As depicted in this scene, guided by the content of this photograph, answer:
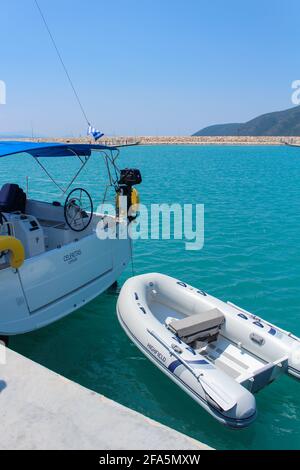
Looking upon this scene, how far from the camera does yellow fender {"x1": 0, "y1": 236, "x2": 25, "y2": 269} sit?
4549 mm

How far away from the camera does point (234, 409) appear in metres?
3.85

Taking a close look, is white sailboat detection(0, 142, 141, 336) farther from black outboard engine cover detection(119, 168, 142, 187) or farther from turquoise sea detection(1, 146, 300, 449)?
turquoise sea detection(1, 146, 300, 449)

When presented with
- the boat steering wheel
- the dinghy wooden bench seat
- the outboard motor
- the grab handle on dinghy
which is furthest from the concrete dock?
the outboard motor

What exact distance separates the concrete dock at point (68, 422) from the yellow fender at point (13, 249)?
1.80 m

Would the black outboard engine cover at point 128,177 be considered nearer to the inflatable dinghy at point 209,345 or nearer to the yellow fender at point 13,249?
the inflatable dinghy at point 209,345

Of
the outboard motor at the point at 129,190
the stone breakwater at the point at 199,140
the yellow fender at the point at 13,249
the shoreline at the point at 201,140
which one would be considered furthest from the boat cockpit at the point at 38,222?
the stone breakwater at the point at 199,140

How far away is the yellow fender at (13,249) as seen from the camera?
14.9 ft

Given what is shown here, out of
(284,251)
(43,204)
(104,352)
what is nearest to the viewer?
(104,352)

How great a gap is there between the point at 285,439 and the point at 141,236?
7804 mm

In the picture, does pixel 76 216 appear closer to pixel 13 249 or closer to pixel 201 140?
pixel 13 249

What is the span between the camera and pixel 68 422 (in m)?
2.72

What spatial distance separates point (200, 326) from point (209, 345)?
0.40 meters
